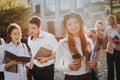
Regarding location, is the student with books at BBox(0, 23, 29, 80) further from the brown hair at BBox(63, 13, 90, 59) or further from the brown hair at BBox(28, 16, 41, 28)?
the brown hair at BBox(63, 13, 90, 59)

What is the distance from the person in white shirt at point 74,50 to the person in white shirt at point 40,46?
0.23 metres

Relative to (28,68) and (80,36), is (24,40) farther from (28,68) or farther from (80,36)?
(80,36)

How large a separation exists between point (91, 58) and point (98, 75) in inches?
5.6

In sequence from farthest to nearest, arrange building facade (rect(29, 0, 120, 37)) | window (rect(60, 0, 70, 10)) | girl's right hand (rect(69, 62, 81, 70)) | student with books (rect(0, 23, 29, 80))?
1. student with books (rect(0, 23, 29, 80))
2. window (rect(60, 0, 70, 10))
3. building facade (rect(29, 0, 120, 37))
4. girl's right hand (rect(69, 62, 81, 70))

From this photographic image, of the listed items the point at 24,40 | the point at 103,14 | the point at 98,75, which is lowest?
the point at 98,75

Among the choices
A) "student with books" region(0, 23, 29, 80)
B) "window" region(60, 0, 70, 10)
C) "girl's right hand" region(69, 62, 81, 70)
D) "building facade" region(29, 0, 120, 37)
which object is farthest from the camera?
"student with books" region(0, 23, 29, 80)

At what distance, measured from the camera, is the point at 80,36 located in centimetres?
229

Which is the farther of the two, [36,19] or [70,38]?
[36,19]

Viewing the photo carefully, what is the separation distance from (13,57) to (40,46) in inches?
8.4

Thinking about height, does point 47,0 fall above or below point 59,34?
above

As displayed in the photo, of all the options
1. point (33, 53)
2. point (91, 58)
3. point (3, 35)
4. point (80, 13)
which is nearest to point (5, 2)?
point (3, 35)

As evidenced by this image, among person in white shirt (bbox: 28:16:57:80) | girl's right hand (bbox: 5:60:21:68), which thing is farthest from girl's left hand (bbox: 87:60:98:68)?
girl's right hand (bbox: 5:60:21:68)

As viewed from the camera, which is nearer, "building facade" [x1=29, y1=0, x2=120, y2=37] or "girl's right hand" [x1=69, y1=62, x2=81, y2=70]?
"girl's right hand" [x1=69, y1=62, x2=81, y2=70]

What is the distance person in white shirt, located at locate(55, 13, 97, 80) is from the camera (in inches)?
88.6
